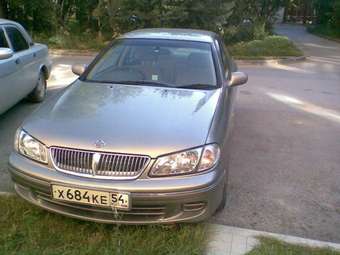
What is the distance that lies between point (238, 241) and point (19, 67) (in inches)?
158

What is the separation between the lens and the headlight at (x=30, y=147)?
2953 mm

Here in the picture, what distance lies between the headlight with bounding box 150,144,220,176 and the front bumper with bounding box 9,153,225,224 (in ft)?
0.17

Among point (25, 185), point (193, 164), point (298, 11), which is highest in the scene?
point (193, 164)

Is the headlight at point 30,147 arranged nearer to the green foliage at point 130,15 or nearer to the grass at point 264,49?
the grass at point 264,49

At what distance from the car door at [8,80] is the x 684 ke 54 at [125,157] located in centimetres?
178

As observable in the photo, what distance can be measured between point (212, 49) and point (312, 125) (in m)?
2.63

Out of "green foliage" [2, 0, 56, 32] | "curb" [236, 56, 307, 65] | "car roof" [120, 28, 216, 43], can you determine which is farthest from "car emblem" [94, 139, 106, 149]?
"green foliage" [2, 0, 56, 32]

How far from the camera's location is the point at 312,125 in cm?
629

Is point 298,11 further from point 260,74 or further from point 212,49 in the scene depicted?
point 212,49

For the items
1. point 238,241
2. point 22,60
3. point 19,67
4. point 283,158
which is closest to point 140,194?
point 238,241

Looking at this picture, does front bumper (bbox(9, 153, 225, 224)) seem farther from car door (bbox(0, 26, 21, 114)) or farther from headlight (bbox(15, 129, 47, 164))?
car door (bbox(0, 26, 21, 114))

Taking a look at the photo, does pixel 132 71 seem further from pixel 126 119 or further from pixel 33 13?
pixel 33 13

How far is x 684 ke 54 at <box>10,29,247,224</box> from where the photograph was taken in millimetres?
2793

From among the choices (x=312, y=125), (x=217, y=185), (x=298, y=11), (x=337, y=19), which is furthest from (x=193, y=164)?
(x=298, y=11)
